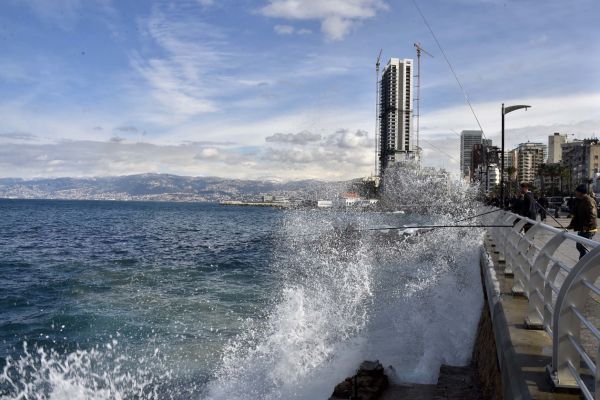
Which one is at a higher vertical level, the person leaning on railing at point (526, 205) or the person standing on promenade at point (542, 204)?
the person leaning on railing at point (526, 205)

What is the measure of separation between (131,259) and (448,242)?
1675 centimetres

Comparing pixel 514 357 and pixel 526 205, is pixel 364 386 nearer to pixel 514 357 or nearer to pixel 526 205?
pixel 514 357

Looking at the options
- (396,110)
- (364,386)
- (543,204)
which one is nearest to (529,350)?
(364,386)

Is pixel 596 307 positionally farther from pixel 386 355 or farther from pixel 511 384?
pixel 386 355

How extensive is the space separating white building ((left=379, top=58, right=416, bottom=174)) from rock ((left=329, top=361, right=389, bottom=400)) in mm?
129358

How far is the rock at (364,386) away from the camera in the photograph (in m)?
7.16

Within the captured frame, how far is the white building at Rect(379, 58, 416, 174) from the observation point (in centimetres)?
13825

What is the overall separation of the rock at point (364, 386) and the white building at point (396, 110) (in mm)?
129358

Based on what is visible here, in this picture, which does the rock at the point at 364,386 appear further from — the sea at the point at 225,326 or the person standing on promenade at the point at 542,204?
the person standing on promenade at the point at 542,204

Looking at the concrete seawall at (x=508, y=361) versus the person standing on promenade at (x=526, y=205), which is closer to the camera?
the concrete seawall at (x=508, y=361)

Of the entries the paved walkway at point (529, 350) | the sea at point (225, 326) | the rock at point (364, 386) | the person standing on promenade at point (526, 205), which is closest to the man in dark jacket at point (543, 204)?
the person standing on promenade at point (526, 205)

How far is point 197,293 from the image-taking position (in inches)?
677

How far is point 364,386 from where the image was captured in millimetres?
7277

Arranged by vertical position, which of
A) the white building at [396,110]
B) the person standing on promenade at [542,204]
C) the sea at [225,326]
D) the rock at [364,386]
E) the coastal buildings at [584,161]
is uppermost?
the white building at [396,110]
